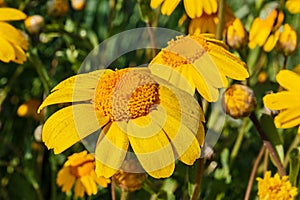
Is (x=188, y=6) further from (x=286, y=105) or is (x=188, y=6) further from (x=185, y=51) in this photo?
(x=286, y=105)

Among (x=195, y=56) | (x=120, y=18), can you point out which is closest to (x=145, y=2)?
(x=195, y=56)

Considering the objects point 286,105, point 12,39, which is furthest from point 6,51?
point 286,105

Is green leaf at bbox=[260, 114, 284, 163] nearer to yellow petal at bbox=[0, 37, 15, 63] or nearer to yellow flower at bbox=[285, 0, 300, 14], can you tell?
yellow flower at bbox=[285, 0, 300, 14]

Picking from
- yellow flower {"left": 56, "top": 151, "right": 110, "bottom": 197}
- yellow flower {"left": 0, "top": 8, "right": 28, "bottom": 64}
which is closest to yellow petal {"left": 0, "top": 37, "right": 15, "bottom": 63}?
yellow flower {"left": 0, "top": 8, "right": 28, "bottom": 64}

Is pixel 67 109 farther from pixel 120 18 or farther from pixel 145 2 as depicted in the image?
pixel 120 18

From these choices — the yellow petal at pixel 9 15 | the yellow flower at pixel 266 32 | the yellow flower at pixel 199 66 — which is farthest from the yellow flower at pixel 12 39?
the yellow flower at pixel 266 32

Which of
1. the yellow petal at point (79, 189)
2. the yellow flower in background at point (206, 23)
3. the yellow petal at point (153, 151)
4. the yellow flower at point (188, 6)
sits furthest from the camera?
the yellow flower in background at point (206, 23)

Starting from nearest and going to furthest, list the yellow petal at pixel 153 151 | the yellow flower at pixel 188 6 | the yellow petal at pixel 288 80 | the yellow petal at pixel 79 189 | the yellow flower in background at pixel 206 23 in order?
the yellow petal at pixel 153 151 → the yellow petal at pixel 288 80 → the yellow flower at pixel 188 6 → the yellow petal at pixel 79 189 → the yellow flower in background at pixel 206 23

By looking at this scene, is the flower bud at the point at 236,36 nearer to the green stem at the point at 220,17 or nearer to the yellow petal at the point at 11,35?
the green stem at the point at 220,17
